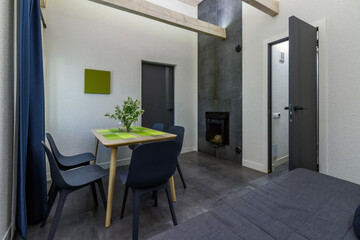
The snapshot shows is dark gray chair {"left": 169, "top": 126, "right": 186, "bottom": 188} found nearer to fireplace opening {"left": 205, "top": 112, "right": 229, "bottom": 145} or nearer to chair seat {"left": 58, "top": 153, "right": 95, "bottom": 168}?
chair seat {"left": 58, "top": 153, "right": 95, "bottom": 168}

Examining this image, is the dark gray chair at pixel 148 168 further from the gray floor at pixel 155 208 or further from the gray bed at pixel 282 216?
the gray bed at pixel 282 216

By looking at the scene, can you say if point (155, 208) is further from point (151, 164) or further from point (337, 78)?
point (337, 78)

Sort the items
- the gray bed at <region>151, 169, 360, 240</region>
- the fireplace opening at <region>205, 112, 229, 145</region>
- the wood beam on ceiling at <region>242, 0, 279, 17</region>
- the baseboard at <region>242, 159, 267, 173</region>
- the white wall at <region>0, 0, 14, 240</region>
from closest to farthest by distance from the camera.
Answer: the gray bed at <region>151, 169, 360, 240</region> < the white wall at <region>0, 0, 14, 240</region> < the wood beam on ceiling at <region>242, 0, 279, 17</region> < the baseboard at <region>242, 159, 267, 173</region> < the fireplace opening at <region>205, 112, 229, 145</region>

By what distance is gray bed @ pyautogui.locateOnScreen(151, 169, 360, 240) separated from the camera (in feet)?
2.18

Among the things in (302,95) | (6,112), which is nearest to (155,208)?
(6,112)

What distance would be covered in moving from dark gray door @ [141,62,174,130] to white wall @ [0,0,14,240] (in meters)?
2.34

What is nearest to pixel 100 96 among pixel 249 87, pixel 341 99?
pixel 249 87

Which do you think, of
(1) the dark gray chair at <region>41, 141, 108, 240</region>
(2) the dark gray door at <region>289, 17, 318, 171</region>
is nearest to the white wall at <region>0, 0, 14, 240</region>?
(1) the dark gray chair at <region>41, 141, 108, 240</region>

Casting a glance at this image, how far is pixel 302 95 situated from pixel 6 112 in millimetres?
2836

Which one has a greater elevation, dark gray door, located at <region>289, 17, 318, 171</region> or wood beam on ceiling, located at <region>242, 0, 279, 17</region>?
wood beam on ceiling, located at <region>242, 0, 279, 17</region>

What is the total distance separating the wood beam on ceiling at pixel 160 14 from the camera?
7.86 ft

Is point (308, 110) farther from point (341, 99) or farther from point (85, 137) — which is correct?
point (85, 137)

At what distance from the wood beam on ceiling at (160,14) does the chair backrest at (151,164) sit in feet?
7.25

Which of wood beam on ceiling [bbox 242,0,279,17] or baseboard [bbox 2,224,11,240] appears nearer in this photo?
baseboard [bbox 2,224,11,240]
